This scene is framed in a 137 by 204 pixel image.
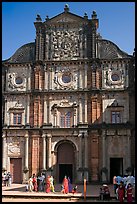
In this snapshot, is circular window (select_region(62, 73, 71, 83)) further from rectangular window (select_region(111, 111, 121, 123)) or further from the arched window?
rectangular window (select_region(111, 111, 121, 123))

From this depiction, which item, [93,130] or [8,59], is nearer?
[93,130]

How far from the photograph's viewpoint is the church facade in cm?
2894

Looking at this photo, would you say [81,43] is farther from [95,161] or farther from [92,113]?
[95,161]

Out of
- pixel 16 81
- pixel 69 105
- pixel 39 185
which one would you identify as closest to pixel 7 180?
pixel 39 185

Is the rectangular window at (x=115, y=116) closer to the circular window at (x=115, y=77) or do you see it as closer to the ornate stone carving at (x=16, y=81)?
the circular window at (x=115, y=77)

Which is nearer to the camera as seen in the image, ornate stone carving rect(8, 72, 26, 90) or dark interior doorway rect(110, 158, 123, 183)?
dark interior doorway rect(110, 158, 123, 183)

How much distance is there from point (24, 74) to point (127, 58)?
9.59 m

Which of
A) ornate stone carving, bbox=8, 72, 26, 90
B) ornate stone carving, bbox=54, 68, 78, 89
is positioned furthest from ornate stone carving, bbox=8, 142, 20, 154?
ornate stone carving, bbox=54, 68, 78, 89

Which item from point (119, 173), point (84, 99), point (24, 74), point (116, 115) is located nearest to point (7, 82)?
point (24, 74)

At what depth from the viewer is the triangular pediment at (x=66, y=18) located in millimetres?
31203

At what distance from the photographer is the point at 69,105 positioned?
30.0 metres

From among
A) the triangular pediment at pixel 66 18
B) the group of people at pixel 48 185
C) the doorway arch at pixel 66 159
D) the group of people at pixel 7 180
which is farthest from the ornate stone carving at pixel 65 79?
the group of people at pixel 48 185

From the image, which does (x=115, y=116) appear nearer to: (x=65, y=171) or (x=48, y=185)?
(x=65, y=171)

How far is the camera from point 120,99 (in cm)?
2964
